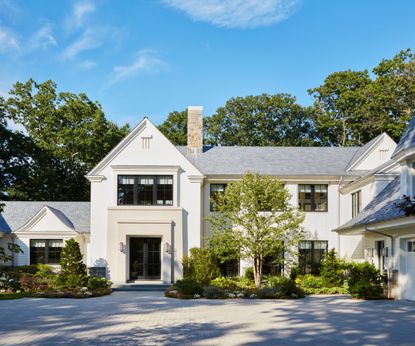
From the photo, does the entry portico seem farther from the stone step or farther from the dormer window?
the dormer window

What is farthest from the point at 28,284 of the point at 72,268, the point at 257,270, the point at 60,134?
the point at 60,134

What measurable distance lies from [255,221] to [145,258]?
6.83 meters

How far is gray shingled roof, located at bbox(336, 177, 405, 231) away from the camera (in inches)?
798

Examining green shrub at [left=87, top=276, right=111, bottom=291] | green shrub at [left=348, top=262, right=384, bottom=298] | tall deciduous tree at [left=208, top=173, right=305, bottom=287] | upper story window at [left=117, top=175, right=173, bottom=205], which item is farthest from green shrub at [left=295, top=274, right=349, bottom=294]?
green shrub at [left=87, top=276, right=111, bottom=291]

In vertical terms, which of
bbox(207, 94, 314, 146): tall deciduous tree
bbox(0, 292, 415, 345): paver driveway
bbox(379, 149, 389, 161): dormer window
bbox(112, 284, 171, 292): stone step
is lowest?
bbox(112, 284, 171, 292): stone step

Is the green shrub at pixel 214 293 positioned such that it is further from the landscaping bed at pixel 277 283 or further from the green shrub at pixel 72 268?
the green shrub at pixel 72 268

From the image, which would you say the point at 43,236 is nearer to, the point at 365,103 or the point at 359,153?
the point at 359,153

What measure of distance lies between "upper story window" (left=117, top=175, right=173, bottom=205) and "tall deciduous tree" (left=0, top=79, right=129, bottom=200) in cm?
1894

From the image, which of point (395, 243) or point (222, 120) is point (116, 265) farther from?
point (222, 120)

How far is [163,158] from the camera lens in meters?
28.3

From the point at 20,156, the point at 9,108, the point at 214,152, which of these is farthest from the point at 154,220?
the point at 9,108

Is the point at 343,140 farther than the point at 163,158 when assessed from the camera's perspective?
Yes

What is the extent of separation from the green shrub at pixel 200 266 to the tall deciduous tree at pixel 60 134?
73.0 ft

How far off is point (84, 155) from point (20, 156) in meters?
5.75
